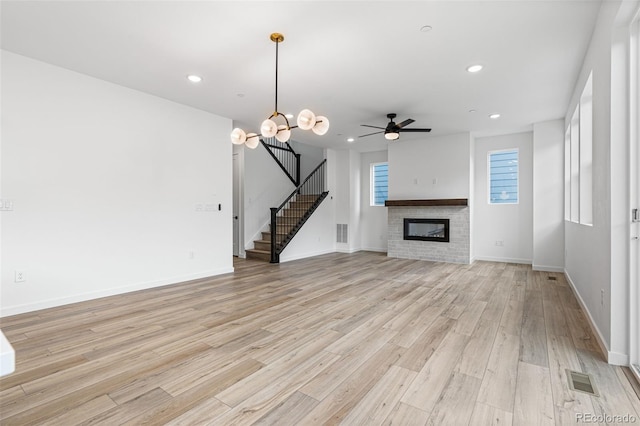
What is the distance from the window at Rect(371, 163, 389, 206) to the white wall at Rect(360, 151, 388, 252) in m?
0.10

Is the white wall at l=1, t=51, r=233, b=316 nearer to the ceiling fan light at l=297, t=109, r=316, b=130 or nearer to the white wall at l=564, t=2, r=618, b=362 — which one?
the ceiling fan light at l=297, t=109, r=316, b=130

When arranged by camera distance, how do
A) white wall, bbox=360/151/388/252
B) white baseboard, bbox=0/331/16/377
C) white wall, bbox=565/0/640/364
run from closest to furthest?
white baseboard, bbox=0/331/16/377
white wall, bbox=565/0/640/364
white wall, bbox=360/151/388/252

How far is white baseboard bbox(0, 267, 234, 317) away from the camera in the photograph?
337cm

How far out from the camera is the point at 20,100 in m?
3.39

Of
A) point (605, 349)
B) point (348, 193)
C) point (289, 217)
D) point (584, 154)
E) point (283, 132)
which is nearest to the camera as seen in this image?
point (605, 349)

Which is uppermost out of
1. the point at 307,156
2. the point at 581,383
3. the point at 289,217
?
the point at 307,156

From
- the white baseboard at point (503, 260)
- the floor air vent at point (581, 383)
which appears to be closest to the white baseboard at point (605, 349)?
the floor air vent at point (581, 383)

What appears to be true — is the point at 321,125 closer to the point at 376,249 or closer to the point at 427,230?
the point at 427,230

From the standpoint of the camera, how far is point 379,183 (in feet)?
28.5

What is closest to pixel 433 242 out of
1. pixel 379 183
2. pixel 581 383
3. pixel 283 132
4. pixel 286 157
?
pixel 379 183

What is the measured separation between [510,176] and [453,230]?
173 centimetres

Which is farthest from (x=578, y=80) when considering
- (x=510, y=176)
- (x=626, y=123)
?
(x=510, y=176)

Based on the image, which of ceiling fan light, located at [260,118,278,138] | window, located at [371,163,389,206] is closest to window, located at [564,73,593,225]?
ceiling fan light, located at [260,118,278,138]

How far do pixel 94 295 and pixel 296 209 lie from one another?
497 centimetres
